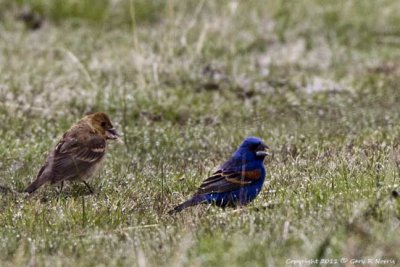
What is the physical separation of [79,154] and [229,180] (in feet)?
6.34

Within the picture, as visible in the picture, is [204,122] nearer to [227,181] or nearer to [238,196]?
[227,181]

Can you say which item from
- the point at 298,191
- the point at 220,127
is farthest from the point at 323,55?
the point at 298,191

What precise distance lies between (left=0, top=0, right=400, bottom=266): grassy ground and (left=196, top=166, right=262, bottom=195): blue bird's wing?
0.17m

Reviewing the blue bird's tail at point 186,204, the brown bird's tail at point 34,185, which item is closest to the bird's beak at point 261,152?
the blue bird's tail at point 186,204

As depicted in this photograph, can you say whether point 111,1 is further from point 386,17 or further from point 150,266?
point 150,266

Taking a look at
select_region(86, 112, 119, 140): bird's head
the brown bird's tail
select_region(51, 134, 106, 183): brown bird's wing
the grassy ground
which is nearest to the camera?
the grassy ground

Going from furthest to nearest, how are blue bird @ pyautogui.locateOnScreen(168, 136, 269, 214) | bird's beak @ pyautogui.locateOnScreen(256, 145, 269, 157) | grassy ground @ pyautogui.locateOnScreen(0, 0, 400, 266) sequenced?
bird's beak @ pyautogui.locateOnScreen(256, 145, 269, 157)
blue bird @ pyautogui.locateOnScreen(168, 136, 269, 214)
grassy ground @ pyautogui.locateOnScreen(0, 0, 400, 266)

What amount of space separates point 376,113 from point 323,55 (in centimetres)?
314

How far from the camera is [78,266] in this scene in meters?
5.51

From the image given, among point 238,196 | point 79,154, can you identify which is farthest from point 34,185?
point 238,196

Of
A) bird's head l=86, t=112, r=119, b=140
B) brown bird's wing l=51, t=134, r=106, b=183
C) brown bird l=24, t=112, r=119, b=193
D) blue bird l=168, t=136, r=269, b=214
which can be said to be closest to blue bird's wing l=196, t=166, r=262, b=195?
blue bird l=168, t=136, r=269, b=214

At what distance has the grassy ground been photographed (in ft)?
19.3

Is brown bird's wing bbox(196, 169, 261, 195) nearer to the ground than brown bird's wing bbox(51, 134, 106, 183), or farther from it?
farther from it

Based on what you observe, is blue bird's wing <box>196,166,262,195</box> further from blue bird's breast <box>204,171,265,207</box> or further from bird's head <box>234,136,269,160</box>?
bird's head <box>234,136,269,160</box>
